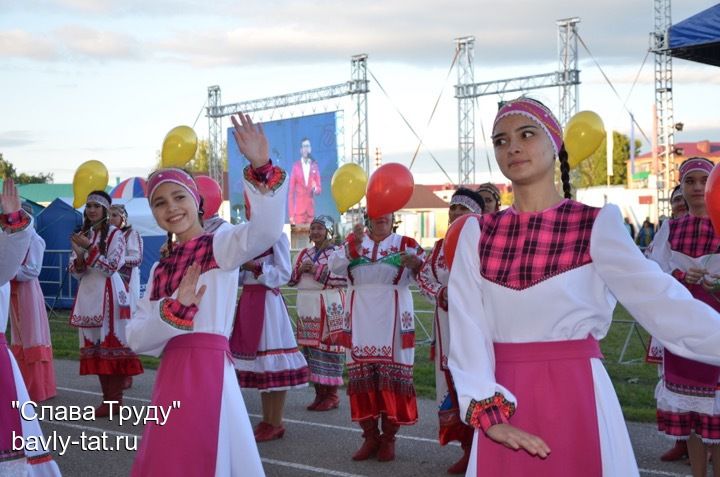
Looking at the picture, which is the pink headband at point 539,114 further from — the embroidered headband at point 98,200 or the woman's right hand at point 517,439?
the embroidered headband at point 98,200

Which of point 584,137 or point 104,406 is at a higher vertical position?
point 584,137

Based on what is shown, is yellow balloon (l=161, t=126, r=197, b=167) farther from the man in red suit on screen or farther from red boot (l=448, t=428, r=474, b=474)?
the man in red suit on screen

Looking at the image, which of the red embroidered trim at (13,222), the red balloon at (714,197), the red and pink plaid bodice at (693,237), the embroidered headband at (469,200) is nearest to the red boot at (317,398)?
the embroidered headband at (469,200)

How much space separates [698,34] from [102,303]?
20.9ft

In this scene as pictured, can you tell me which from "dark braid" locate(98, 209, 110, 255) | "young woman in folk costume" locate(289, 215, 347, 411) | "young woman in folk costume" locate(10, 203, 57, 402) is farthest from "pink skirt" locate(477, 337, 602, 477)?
"young woman in folk costume" locate(10, 203, 57, 402)

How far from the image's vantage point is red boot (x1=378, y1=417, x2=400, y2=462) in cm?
701

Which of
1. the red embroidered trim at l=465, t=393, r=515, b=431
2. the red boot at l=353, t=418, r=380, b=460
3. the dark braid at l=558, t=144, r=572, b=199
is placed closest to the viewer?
the red embroidered trim at l=465, t=393, r=515, b=431

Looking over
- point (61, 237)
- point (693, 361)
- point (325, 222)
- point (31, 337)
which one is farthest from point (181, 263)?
point (61, 237)

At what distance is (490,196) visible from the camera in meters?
7.30

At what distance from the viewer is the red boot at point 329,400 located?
925cm

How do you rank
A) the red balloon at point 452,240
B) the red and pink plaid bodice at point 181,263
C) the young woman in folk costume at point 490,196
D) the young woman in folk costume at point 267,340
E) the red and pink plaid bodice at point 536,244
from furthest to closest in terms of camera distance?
the young woman in folk costume at point 267,340 → the young woman in folk costume at point 490,196 → the red balloon at point 452,240 → the red and pink plaid bodice at point 181,263 → the red and pink plaid bodice at point 536,244

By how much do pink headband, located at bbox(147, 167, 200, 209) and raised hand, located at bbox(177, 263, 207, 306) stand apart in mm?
521

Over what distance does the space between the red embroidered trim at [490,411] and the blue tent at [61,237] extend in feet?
57.6

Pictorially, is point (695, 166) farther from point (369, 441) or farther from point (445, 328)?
point (369, 441)
